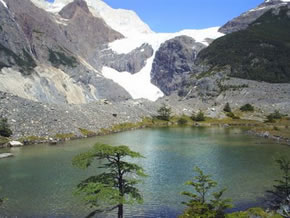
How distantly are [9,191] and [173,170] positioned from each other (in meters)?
23.6

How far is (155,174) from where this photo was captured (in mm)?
49250

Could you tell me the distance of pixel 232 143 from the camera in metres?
81.5

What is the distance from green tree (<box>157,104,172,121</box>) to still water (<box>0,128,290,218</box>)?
6482 centimetres

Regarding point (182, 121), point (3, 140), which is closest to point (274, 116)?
point (182, 121)

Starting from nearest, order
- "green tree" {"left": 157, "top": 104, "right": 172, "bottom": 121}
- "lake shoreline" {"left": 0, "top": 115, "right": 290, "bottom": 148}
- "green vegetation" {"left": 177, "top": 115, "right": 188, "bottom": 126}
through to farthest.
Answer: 1. "lake shoreline" {"left": 0, "top": 115, "right": 290, "bottom": 148}
2. "green vegetation" {"left": 177, "top": 115, "right": 188, "bottom": 126}
3. "green tree" {"left": 157, "top": 104, "right": 172, "bottom": 121}

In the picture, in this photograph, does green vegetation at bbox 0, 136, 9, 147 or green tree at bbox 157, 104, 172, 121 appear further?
green tree at bbox 157, 104, 172, 121

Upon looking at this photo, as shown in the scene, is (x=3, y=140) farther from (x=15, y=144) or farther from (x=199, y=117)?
(x=199, y=117)

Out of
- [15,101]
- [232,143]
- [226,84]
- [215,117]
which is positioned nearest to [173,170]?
[232,143]

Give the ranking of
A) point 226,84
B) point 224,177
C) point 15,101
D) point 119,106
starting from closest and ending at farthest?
point 224,177
point 15,101
point 119,106
point 226,84

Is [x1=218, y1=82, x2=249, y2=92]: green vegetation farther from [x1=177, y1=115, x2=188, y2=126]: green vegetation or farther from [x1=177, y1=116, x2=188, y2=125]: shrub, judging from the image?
[x1=177, y1=116, x2=188, y2=125]: shrub

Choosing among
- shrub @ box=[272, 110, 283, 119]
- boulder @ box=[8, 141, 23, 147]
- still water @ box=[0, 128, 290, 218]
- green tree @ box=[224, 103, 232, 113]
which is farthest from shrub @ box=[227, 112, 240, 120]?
boulder @ box=[8, 141, 23, 147]

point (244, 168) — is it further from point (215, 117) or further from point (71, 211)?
point (215, 117)

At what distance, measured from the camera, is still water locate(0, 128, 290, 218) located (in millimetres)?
35281

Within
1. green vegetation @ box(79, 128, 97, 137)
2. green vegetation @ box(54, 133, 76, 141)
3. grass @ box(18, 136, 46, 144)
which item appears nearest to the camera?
grass @ box(18, 136, 46, 144)
